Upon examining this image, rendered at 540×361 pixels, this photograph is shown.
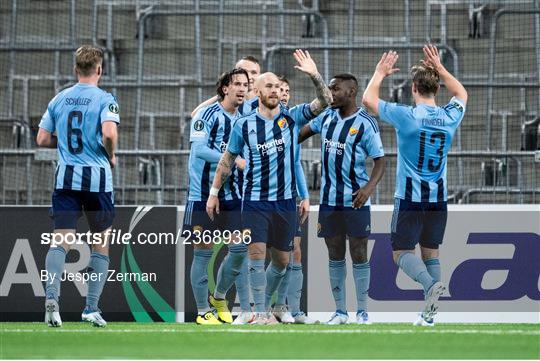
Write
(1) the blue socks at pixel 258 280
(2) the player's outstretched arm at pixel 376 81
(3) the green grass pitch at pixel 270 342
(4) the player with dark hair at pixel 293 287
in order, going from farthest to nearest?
(4) the player with dark hair at pixel 293 287, (1) the blue socks at pixel 258 280, (2) the player's outstretched arm at pixel 376 81, (3) the green grass pitch at pixel 270 342

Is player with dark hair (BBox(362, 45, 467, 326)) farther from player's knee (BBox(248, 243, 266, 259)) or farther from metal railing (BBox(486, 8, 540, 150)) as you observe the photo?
metal railing (BBox(486, 8, 540, 150))

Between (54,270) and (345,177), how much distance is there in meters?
2.29

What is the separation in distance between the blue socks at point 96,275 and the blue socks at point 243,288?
1.22m

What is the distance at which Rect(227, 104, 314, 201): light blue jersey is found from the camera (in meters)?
8.27

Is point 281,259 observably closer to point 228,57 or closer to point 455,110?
point 455,110

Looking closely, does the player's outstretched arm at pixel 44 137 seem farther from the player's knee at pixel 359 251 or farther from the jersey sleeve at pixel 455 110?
the jersey sleeve at pixel 455 110

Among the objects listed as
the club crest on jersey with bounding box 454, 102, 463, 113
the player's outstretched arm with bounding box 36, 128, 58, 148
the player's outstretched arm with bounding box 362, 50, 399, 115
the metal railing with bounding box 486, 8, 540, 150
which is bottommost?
the player's outstretched arm with bounding box 36, 128, 58, 148

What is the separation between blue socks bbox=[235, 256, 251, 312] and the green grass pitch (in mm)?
680

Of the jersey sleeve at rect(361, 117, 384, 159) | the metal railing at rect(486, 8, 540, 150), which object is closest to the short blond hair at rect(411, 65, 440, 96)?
the jersey sleeve at rect(361, 117, 384, 159)

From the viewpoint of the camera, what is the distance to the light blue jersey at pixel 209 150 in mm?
8844

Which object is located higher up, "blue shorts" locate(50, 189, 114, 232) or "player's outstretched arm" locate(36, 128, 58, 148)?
"player's outstretched arm" locate(36, 128, 58, 148)

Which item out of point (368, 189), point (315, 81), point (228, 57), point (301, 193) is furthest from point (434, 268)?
point (228, 57)

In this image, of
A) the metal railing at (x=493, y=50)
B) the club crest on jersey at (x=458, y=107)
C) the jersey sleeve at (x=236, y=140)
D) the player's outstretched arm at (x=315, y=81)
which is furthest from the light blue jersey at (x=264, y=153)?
the metal railing at (x=493, y=50)

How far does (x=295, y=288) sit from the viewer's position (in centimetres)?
905
